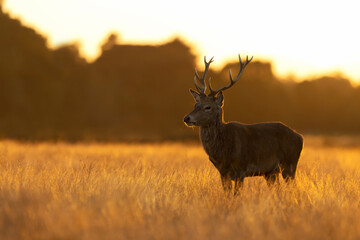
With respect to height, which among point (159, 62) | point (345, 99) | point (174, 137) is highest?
point (159, 62)

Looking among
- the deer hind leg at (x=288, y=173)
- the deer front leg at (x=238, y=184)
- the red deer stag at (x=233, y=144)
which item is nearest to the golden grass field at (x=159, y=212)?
the deer front leg at (x=238, y=184)

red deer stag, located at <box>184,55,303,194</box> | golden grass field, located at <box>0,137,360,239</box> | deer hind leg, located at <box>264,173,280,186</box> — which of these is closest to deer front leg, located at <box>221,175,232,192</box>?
red deer stag, located at <box>184,55,303,194</box>

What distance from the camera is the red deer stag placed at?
6.48m

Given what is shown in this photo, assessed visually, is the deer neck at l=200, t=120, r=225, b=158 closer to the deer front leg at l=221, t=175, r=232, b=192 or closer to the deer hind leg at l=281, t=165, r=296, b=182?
the deer front leg at l=221, t=175, r=232, b=192

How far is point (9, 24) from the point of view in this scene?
23578 mm

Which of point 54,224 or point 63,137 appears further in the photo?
point 63,137

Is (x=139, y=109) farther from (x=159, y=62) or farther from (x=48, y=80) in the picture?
(x=48, y=80)

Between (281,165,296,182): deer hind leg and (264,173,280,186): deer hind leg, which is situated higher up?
(281,165,296,182): deer hind leg

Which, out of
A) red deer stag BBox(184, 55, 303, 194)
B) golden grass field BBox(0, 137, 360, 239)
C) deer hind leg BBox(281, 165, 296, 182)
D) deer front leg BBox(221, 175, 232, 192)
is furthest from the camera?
deer hind leg BBox(281, 165, 296, 182)

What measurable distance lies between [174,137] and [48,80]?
24.2ft

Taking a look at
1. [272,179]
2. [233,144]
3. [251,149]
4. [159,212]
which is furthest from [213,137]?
[159,212]

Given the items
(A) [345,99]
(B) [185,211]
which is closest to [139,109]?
(A) [345,99]

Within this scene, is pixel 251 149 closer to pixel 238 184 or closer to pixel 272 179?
pixel 238 184

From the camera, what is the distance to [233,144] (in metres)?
6.55
